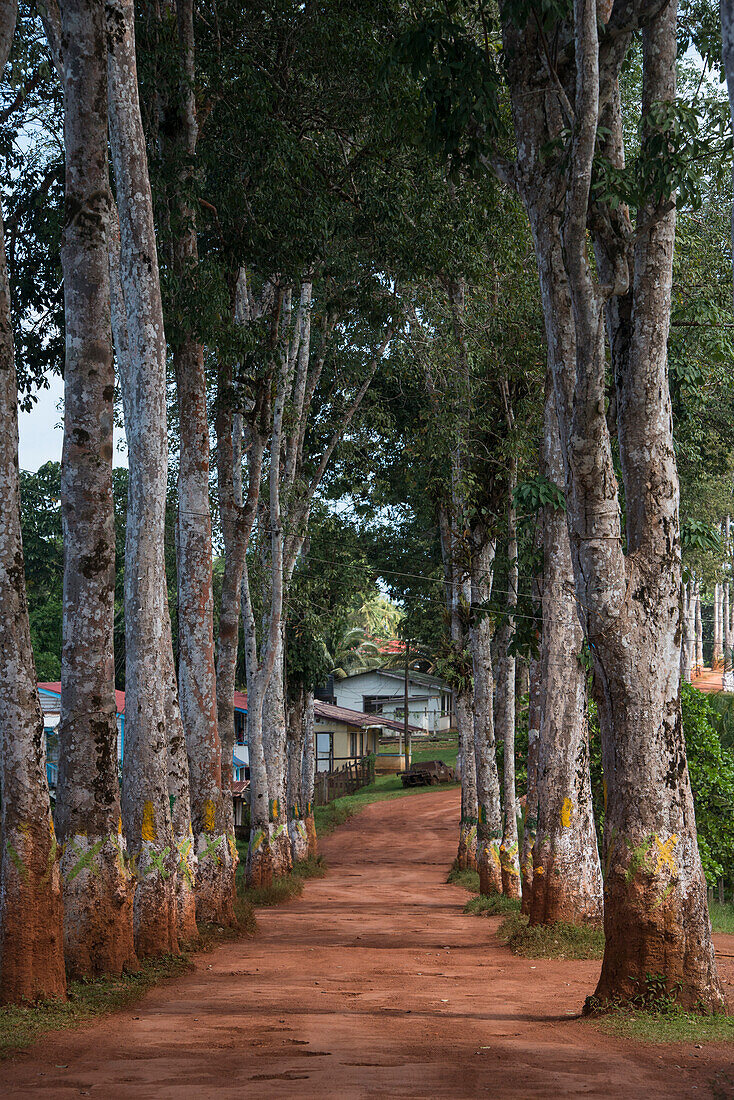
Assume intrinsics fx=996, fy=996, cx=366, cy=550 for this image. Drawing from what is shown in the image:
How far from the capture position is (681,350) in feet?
42.6

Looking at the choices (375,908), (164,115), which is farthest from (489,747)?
(164,115)

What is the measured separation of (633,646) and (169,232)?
953cm

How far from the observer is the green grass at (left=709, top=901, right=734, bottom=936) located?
17.1 m

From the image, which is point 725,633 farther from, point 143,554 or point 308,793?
point 143,554

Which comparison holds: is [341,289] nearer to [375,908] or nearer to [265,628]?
[265,628]

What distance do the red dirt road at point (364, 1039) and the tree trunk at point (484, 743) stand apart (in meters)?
6.08

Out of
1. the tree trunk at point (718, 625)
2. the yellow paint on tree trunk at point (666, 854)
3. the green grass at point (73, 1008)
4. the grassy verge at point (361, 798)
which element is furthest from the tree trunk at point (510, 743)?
the tree trunk at point (718, 625)

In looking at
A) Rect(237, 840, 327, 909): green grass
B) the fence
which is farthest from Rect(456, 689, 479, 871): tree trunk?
the fence

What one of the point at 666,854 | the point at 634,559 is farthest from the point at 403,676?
the point at 666,854

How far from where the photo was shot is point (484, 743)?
19.9 m

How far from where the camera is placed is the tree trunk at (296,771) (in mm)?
27094

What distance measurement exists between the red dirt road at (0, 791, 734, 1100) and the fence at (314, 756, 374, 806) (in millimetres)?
33284

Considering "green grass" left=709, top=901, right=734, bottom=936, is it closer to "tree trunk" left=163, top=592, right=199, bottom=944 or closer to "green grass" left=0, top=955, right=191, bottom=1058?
"tree trunk" left=163, top=592, right=199, bottom=944

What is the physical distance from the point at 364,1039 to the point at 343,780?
1854 inches
